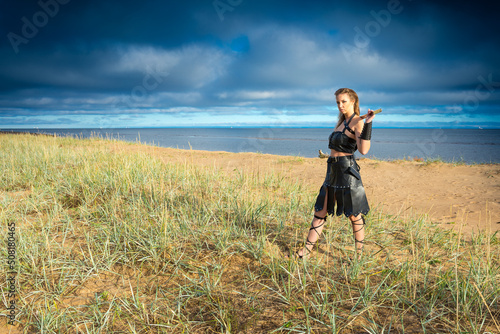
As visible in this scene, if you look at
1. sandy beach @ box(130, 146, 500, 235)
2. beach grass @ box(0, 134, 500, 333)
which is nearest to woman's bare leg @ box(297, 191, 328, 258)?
→ beach grass @ box(0, 134, 500, 333)

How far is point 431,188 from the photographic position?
871cm

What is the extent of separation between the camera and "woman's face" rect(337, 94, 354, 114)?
3.35m

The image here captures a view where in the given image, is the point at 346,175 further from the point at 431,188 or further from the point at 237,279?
the point at 431,188

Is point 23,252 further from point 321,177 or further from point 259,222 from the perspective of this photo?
point 321,177

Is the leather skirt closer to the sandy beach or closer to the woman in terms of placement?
the woman

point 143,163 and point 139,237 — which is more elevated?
point 143,163

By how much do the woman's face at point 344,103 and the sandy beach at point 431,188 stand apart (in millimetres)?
2549

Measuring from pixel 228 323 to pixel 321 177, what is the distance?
8.25m

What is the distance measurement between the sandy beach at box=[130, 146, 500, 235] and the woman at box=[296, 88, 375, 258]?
2119mm

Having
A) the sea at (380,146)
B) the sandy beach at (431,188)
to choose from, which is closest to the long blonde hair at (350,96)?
the sandy beach at (431,188)

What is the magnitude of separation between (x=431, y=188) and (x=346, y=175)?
709 cm

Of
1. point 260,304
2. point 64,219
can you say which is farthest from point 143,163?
point 260,304

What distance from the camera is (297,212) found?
496cm

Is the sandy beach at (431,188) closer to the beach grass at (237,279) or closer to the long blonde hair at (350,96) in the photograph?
the beach grass at (237,279)
